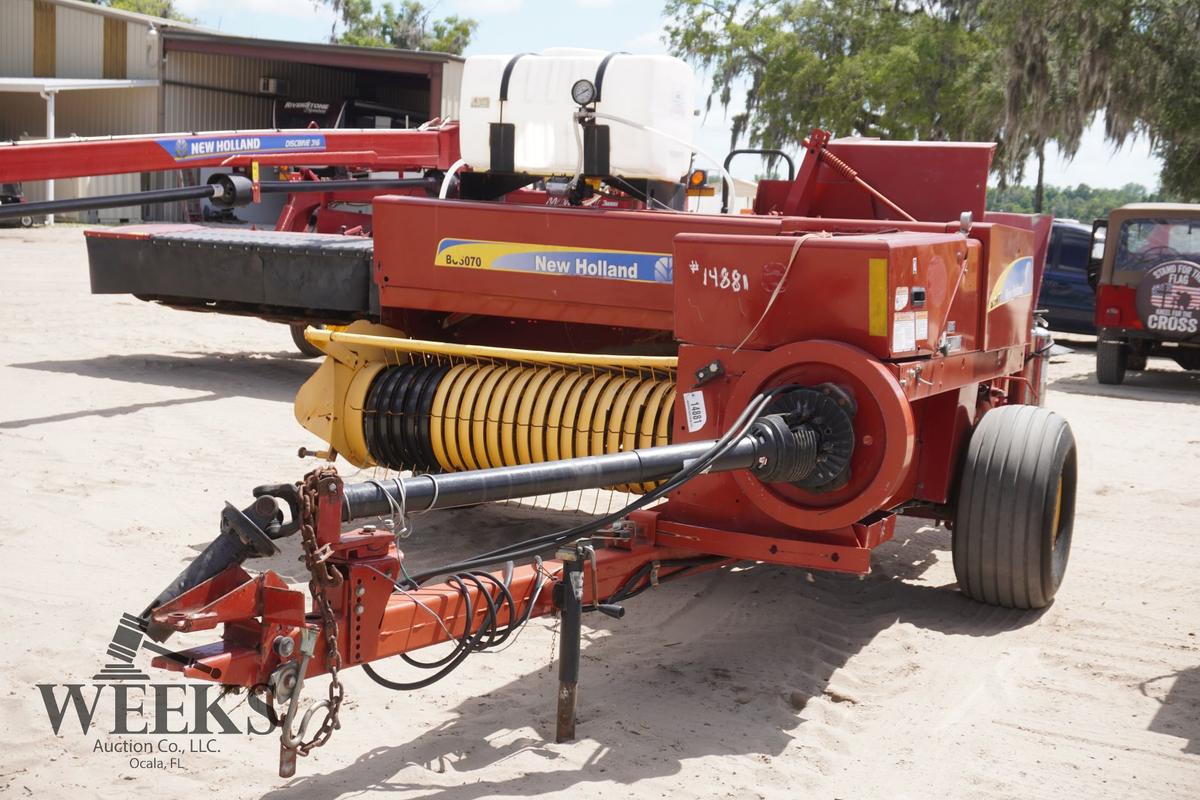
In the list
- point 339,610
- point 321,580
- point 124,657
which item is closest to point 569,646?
point 339,610

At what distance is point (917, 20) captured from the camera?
33.7 metres

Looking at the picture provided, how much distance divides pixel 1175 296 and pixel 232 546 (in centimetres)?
1241

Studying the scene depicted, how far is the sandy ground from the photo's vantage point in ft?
12.4

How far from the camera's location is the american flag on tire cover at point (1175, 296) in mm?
13297

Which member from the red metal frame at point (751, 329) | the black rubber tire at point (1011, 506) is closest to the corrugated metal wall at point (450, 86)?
the red metal frame at point (751, 329)

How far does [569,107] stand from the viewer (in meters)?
6.49

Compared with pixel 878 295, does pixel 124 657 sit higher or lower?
lower

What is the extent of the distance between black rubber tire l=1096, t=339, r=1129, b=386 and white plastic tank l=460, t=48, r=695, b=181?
875 cm

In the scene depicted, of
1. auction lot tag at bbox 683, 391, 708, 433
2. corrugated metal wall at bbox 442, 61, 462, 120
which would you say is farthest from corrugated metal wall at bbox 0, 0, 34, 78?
auction lot tag at bbox 683, 391, 708, 433

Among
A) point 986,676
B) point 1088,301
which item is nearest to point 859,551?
point 986,676

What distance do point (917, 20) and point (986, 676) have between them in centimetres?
3154

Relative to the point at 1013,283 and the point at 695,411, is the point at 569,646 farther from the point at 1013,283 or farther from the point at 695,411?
the point at 1013,283

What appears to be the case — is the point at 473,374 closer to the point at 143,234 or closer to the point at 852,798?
the point at 852,798

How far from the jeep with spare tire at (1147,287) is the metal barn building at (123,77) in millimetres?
16547
